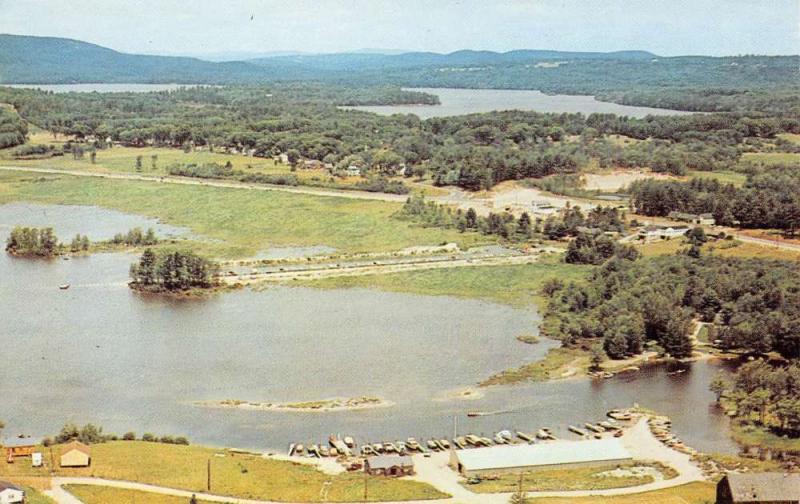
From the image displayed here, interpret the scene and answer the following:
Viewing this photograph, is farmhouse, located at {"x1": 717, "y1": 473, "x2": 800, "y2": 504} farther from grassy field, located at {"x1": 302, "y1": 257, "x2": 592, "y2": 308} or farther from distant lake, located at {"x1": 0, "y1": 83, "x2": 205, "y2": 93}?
distant lake, located at {"x1": 0, "y1": 83, "x2": 205, "y2": 93}

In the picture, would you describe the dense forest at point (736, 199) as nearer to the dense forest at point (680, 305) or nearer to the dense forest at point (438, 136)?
the dense forest at point (438, 136)

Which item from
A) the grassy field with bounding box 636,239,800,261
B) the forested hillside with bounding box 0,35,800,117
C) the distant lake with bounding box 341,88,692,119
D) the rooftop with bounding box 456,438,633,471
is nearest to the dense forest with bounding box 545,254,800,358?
the grassy field with bounding box 636,239,800,261

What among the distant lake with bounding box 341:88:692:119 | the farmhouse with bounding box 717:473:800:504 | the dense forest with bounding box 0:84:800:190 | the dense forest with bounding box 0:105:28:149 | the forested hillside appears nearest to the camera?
the farmhouse with bounding box 717:473:800:504

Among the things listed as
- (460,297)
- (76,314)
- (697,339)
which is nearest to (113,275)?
(76,314)

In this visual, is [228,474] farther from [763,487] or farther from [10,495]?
[763,487]

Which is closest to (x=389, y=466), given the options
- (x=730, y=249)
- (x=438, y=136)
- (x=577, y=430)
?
(x=577, y=430)

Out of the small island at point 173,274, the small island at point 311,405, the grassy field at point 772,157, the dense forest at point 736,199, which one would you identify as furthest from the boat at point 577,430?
the grassy field at point 772,157

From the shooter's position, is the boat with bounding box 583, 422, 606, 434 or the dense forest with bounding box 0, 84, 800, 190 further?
the dense forest with bounding box 0, 84, 800, 190

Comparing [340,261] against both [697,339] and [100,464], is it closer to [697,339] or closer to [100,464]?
[697,339]

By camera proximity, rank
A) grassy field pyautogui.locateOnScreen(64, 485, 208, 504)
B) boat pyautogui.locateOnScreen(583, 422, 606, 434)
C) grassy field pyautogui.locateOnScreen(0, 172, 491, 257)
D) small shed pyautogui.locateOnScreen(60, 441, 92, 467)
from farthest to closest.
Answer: grassy field pyautogui.locateOnScreen(0, 172, 491, 257) → boat pyautogui.locateOnScreen(583, 422, 606, 434) → small shed pyautogui.locateOnScreen(60, 441, 92, 467) → grassy field pyautogui.locateOnScreen(64, 485, 208, 504)
